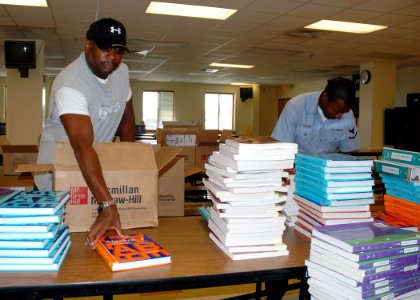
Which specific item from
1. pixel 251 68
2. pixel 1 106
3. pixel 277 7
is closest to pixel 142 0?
pixel 277 7

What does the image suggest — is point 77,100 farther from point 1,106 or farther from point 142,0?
point 1,106

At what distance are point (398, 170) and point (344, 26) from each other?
4.99 metres

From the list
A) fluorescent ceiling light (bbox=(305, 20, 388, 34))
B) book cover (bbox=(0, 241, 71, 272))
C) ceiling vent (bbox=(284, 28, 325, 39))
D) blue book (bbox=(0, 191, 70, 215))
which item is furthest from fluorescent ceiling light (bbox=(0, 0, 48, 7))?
book cover (bbox=(0, 241, 71, 272))

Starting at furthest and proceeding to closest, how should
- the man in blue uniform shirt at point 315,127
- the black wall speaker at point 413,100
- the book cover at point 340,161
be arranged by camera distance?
the black wall speaker at point 413,100
the man in blue uniform shirt at point 315,127
the book cover at point 340,161

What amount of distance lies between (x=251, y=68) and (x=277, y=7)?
593 cm

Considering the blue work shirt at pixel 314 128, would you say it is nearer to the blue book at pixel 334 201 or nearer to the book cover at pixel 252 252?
the blue book at pixel 334 201

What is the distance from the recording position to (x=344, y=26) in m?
5.88

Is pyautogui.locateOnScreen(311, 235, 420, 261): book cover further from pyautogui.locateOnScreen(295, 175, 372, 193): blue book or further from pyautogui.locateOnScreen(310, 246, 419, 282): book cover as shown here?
pyautogui.locateOnScreen(295, 175, 372, 193): blue book

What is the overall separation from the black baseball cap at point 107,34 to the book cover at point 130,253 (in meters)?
0.69

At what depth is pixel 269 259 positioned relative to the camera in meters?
1.21

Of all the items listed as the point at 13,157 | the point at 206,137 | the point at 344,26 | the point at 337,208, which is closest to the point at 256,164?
the point at 337,208

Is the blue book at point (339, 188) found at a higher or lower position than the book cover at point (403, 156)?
lower

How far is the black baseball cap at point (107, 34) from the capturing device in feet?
4.69

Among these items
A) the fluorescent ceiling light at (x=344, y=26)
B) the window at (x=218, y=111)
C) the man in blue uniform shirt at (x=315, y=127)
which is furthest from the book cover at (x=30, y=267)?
the window at (x=218, y=111)
